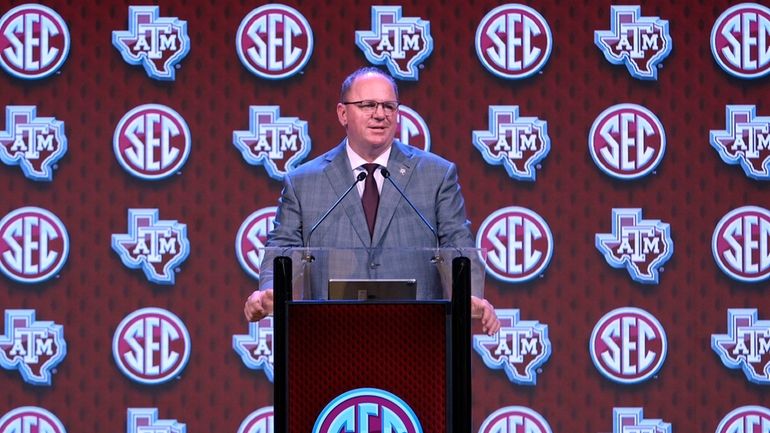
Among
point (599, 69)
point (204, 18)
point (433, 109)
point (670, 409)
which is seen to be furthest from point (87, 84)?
point (670, 409)

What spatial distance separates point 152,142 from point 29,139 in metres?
0.50

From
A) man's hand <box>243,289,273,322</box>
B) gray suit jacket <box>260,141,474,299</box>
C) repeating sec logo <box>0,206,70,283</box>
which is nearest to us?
man's hand <box>243,289,273,322</box>

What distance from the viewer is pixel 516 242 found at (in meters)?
4.05

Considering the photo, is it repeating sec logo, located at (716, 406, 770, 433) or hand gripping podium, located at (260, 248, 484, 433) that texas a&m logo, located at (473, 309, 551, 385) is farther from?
hand gripping podium, located at (260, 248, 484, 433)

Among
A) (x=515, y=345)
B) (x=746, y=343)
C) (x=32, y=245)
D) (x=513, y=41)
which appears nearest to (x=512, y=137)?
(x=513, y=41)

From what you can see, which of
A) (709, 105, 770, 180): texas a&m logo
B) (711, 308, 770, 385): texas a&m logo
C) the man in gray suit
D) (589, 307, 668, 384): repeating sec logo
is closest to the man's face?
the man in gray suit

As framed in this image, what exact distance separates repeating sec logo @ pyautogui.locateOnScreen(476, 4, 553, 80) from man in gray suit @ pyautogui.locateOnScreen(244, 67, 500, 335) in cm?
134

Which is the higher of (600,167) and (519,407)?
(600,167)

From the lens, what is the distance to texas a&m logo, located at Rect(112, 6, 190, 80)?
159 inches

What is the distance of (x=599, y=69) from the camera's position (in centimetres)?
407

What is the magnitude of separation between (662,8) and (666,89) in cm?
33

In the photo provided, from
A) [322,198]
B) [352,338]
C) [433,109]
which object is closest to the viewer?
[352,338]

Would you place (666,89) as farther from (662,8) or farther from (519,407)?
(519,407)

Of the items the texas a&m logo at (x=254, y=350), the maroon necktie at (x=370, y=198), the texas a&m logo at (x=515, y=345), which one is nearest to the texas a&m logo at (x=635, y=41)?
the texas a&m logo at (x=515, y=345)
